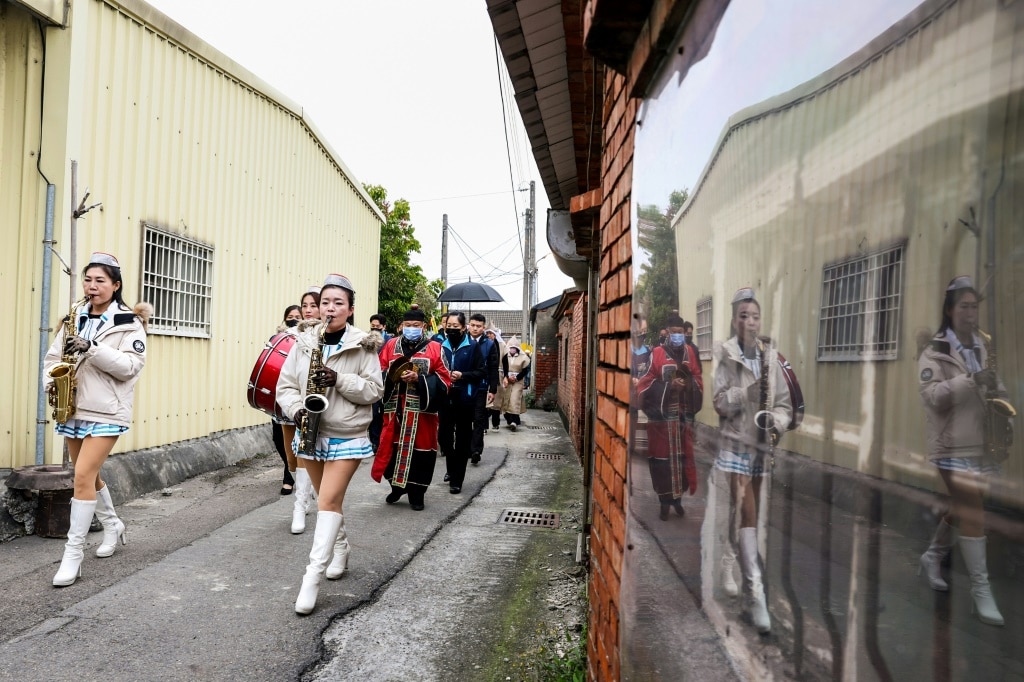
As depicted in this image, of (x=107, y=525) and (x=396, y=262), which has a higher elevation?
(x=396, y=262)

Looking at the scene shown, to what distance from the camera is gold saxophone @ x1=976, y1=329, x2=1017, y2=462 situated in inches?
25.6

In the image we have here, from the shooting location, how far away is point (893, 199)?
0.80 meters

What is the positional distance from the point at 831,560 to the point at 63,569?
451 cm

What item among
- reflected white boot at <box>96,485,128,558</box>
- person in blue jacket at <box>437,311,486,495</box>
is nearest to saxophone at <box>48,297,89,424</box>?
reflected white boot at <box>96,485,128,558</box>

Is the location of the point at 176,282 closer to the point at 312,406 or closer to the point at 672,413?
the point at 312,406

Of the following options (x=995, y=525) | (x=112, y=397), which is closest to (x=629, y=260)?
(x=995, y=525)

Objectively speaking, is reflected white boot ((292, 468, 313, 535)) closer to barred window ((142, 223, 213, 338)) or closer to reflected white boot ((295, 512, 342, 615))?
reflected white boot ((295, 512, 342, 615))

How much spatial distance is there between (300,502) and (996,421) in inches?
212

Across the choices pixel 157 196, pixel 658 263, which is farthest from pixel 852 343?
pixel 157 196

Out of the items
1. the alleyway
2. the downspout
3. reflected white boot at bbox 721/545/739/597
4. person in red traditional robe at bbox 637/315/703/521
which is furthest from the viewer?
the downspout

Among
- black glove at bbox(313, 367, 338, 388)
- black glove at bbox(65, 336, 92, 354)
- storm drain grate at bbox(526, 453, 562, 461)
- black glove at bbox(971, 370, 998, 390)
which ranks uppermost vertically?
black glove at bbox(971, 370, 998, 390)

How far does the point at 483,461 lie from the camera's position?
380 inches

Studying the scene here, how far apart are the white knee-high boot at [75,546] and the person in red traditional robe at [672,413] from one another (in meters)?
3.77

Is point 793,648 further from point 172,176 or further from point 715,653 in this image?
point 172,176
